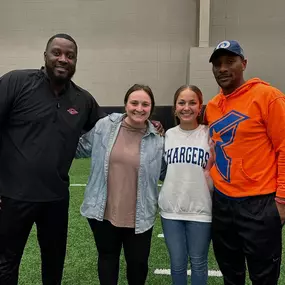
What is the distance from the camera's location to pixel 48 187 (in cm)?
199

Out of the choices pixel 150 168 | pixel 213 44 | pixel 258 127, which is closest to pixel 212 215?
pixel 150 168

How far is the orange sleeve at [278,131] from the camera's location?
174 centimetres

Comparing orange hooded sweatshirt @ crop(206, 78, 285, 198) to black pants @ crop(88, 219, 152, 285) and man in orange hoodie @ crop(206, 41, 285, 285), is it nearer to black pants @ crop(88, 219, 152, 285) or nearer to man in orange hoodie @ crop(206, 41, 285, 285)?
man in orange hoodie @ crop(206, 41, 285, 285)

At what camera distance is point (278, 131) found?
1.75 metres

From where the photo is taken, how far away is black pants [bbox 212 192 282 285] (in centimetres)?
182

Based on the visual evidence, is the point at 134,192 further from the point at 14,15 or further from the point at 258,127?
the point at 14,15

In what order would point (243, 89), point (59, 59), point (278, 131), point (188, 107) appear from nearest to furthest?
point (278, 131) → point (243, 89) → point (59, 59) → point (188, 107)

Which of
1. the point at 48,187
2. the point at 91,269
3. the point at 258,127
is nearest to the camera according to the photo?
the point at 258,127

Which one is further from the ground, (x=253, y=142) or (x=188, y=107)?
(x=188, y=107)

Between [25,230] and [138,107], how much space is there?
38.1 inches

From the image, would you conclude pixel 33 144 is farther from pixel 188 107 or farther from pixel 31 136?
pixel 188 107

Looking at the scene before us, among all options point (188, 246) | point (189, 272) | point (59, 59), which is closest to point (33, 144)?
point (59, 59)

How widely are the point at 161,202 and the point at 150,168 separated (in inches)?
8.6

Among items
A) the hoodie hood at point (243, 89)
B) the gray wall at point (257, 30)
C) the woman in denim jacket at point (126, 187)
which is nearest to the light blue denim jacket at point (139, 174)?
the woman in denim jacket at point (126, 187)
